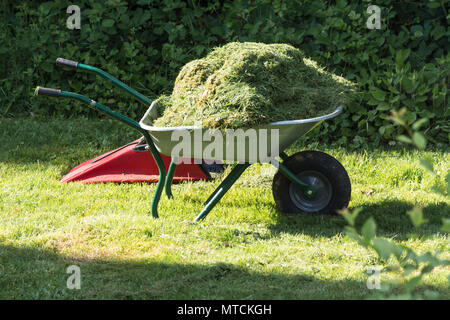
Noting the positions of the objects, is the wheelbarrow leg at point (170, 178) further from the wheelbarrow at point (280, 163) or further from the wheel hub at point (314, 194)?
the wheel hub at point (314, 194)

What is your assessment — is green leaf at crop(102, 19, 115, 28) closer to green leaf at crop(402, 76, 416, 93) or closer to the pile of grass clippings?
the pile of grass clippings

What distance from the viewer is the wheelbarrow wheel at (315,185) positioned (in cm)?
348

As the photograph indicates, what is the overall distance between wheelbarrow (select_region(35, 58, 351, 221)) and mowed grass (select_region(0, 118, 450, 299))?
0.11m

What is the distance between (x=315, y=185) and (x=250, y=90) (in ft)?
2.37

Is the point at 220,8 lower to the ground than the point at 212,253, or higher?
higher

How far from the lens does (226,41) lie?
Answer: 5539mm

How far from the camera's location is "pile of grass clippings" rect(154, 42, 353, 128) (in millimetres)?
A: 3121

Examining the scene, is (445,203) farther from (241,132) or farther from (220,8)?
(220,8)

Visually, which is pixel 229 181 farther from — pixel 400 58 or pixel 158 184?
pixel 400 58

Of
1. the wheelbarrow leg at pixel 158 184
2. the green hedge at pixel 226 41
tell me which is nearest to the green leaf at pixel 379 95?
the green hedge at pixel 226 41

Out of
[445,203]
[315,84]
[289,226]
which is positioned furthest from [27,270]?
[445,203]

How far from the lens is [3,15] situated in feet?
19.6
